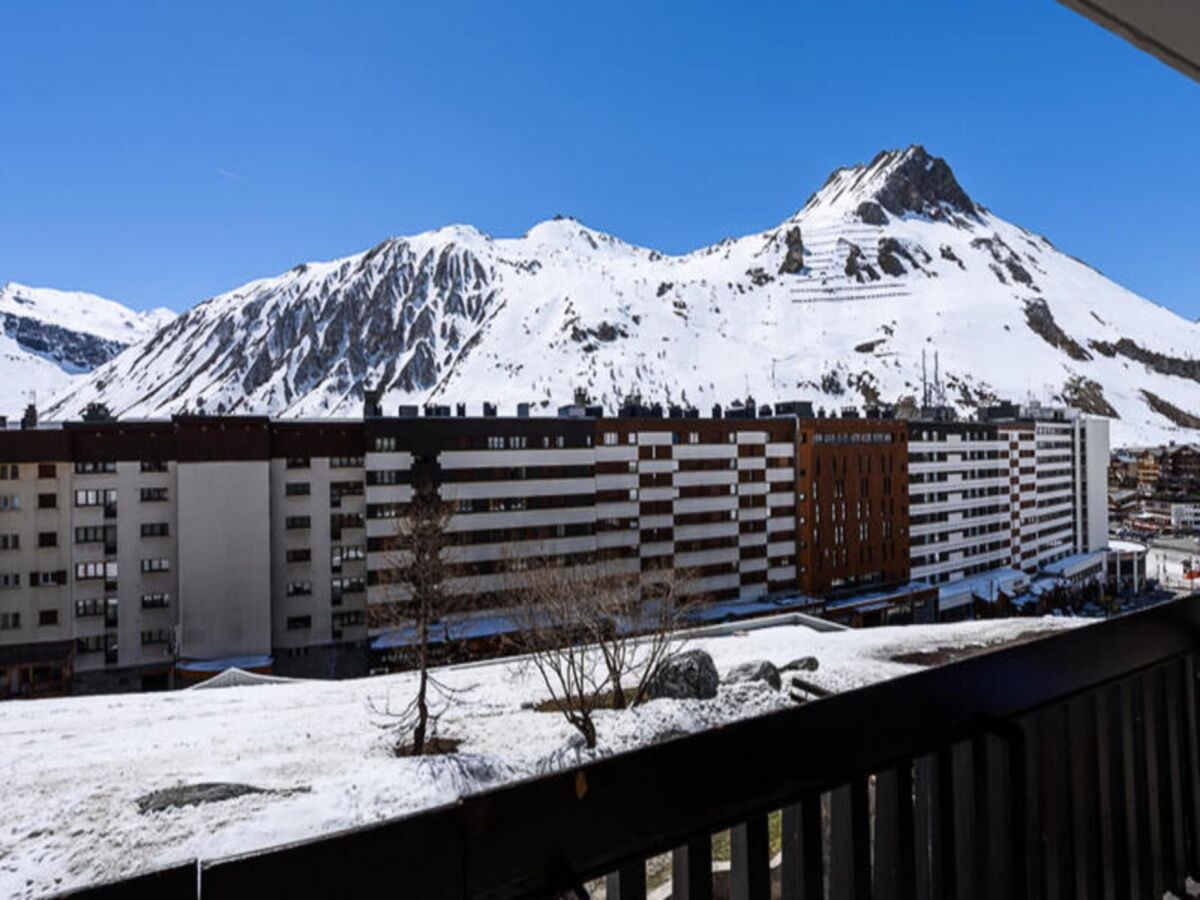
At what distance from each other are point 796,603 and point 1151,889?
1120 inches

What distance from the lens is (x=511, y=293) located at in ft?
433

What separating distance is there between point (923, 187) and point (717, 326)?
76536mm

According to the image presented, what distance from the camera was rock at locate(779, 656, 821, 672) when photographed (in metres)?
11.8

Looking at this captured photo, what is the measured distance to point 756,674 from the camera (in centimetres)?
1097

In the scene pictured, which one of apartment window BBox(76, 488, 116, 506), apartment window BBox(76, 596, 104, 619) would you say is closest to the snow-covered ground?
apartment window BBox(76, 596, 104, 619)

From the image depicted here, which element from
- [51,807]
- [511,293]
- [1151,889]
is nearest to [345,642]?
[51,807]

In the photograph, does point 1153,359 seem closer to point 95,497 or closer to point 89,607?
point 95,497

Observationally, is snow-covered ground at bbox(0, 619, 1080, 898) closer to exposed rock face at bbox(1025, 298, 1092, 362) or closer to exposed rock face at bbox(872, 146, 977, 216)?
exposed rock face at bbox(1025, 298, 1092, 362)

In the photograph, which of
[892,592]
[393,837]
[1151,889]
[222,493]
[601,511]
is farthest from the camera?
[892,592]

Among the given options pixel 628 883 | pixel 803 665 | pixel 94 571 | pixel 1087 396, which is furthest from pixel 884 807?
pixel 1087 396

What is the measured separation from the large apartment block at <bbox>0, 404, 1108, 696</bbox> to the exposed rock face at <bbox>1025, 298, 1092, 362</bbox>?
93875 millimetres

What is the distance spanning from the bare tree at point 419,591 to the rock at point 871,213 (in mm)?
137998

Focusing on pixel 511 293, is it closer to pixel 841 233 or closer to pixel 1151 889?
pixel 841 233

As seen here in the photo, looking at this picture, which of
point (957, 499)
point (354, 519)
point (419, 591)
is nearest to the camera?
point (419, 591)
